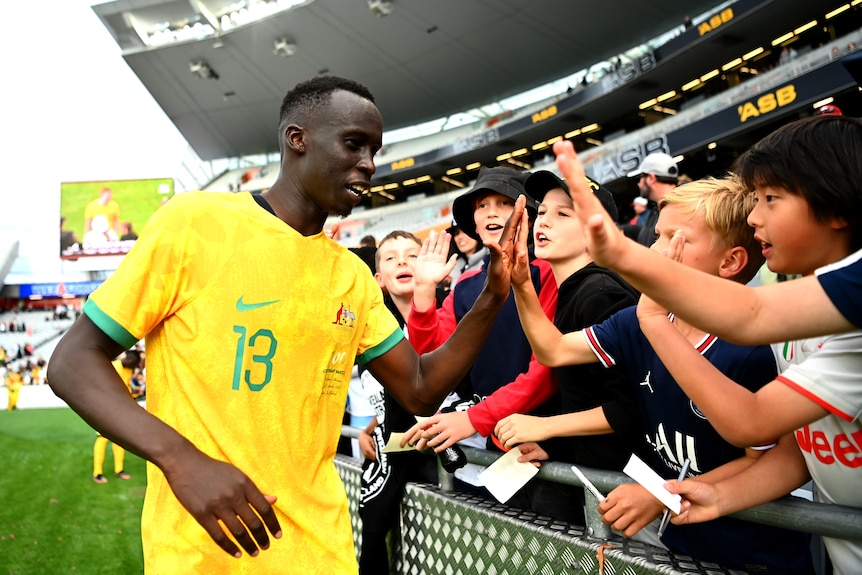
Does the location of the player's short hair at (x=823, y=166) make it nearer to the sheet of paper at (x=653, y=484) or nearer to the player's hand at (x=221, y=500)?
the sheet of paper at (x=653, y=484)

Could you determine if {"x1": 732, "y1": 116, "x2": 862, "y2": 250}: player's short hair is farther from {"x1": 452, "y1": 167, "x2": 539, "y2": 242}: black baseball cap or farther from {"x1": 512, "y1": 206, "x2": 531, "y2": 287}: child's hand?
{"x1": 452, "y1": 167, "x2": 539, "y2": 242}: black baseball cap

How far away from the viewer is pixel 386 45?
1126 inches

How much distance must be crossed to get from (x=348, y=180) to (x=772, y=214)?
1.08 metres

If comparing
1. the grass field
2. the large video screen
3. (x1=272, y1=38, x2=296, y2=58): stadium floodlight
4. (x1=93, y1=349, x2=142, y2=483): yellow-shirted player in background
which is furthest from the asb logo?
the large video screen

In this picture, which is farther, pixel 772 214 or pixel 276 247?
pixel 276 247

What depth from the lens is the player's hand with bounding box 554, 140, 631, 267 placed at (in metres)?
1.03

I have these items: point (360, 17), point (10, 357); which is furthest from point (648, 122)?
point (10, 357)

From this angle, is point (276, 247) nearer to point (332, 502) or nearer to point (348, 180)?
point (348, 180)

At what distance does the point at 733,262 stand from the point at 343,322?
117cm

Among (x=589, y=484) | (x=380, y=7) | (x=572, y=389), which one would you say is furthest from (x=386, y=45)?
(x=589, y=484)

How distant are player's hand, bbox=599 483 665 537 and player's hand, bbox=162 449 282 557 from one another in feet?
2.98

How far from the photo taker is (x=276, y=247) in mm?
1610

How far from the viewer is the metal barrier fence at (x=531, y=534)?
139 centimetres

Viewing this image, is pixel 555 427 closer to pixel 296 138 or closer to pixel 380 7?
pixel 296 138
